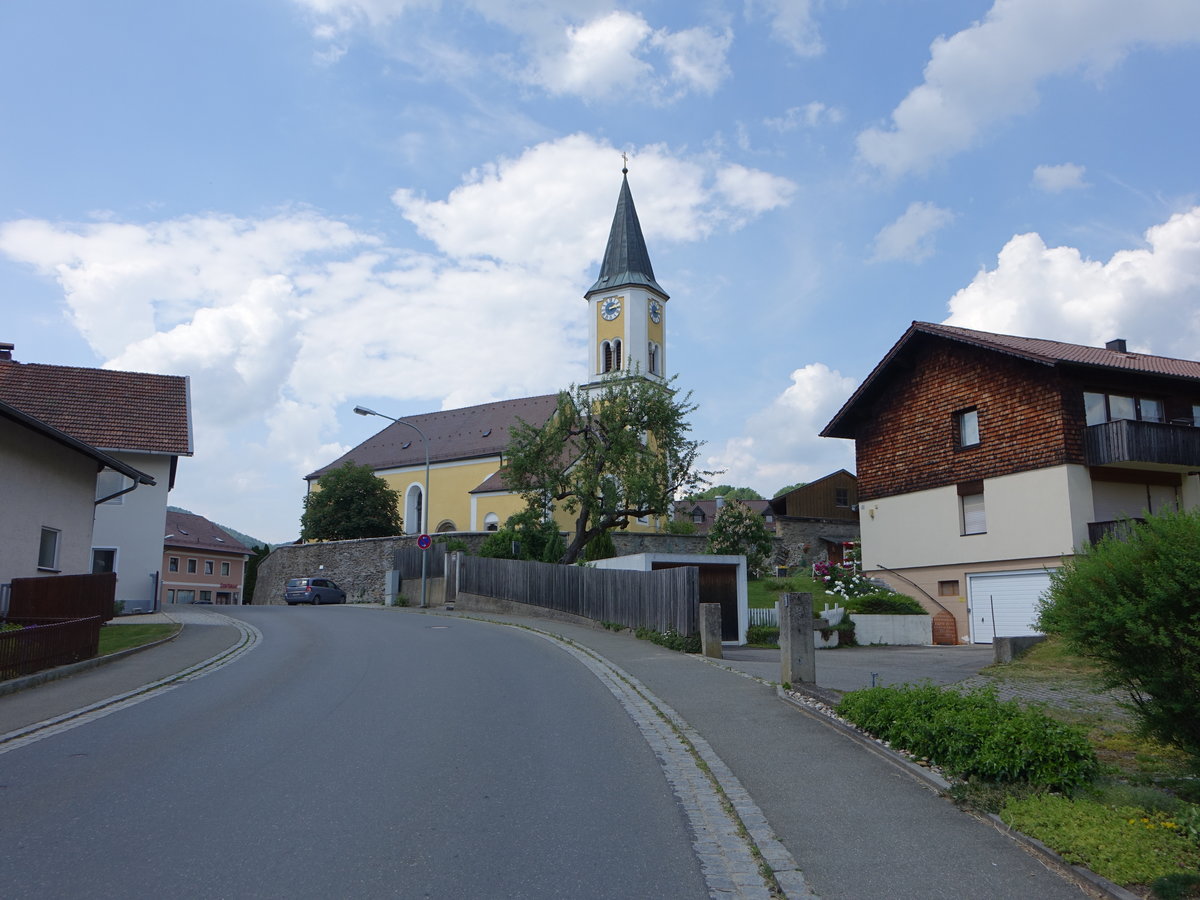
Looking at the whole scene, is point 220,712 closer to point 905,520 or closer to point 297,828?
point 297,828

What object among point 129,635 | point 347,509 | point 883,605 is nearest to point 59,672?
point 129,635

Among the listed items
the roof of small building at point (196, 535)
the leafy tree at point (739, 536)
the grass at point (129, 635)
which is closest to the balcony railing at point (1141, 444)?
the leafy tree at point (739, 536)

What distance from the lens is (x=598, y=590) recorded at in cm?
2639

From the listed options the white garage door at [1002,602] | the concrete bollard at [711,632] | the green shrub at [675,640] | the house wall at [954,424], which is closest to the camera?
the concrete bollard at [711,632]

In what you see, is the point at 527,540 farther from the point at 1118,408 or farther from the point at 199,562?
the point at 199,562

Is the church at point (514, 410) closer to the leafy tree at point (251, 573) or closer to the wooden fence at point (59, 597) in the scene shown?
the leafy tree at point (251, 573)

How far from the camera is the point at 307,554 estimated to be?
4969cm

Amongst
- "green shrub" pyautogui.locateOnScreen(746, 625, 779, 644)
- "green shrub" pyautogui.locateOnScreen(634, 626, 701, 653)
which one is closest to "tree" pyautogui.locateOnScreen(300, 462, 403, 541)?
"green shrub" pyautogui.locateOnScreen(746, 625, 779, 644)

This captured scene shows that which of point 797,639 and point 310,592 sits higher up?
point 310,592

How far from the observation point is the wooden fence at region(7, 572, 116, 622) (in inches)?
667

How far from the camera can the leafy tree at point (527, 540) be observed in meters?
38.7

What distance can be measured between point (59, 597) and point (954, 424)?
24.4m

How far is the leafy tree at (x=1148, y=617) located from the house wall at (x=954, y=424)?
20.8 m

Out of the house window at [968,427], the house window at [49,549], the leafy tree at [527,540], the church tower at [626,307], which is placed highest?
the church tower at [626,307]
